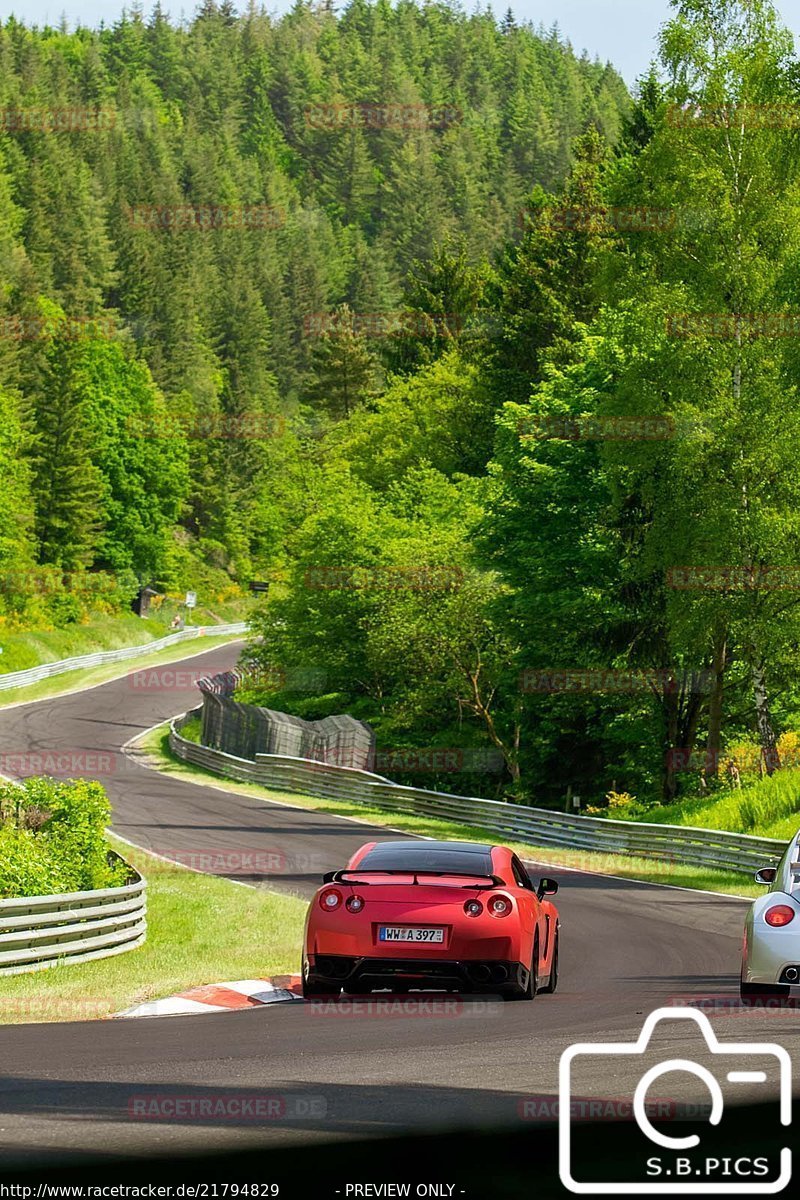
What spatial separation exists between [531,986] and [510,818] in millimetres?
27610

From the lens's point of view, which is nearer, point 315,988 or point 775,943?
point 775,943

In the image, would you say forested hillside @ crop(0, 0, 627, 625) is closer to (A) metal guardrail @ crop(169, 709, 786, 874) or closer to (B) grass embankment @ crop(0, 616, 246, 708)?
(B) grass embankment @ crop(0, 616, 246, 708)

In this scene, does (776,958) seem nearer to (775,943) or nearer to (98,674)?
(775,943)

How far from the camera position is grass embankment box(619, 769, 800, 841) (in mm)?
32463

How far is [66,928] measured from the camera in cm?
1669

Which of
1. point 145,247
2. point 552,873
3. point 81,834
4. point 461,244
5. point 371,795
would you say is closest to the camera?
point 81,834

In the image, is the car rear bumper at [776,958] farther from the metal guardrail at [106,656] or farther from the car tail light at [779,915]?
the metal guardrail at [106,656]

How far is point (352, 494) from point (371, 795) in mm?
24091

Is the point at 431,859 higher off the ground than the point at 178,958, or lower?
higher

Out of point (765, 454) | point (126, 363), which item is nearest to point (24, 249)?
point (126, 363)

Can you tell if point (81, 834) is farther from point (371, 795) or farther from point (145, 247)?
point (145, 247)

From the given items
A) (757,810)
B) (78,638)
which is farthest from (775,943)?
(78,638)

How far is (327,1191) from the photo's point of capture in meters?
6.46

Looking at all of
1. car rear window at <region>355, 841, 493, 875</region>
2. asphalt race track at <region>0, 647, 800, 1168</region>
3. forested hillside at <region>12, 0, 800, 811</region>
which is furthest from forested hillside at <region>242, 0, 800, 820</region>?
car rear window at <region>355, 841, 493, 875</region>
